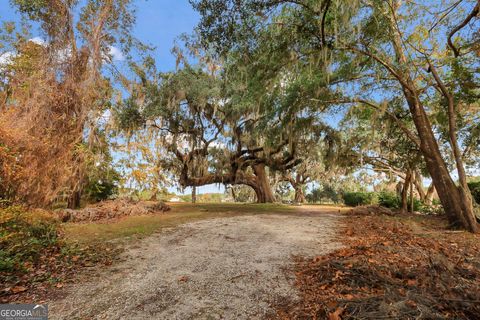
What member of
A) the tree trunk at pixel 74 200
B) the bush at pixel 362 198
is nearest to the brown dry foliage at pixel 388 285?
the tree trunk at pixel 74 200

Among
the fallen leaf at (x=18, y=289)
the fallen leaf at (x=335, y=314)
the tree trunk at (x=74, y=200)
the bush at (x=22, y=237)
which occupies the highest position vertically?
the tree trunk at (x=74, y=200)

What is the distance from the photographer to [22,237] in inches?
183

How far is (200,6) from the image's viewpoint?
17.9 feet

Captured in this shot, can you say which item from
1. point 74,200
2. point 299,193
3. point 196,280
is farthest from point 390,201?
point 74,200

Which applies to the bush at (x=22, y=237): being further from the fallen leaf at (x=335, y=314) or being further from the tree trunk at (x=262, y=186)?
the tree trunk at (x=262, y=186)

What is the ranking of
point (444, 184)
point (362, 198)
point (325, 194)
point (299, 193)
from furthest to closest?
point (325, 194) < point (299, 193) < point (362, 198) < point (444, 184)

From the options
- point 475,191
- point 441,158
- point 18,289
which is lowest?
point 18,289

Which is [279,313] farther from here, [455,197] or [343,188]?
[343,188]

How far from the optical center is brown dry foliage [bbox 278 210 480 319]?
2033 mm

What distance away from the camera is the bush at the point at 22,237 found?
3.83m

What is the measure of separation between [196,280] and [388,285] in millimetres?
2228

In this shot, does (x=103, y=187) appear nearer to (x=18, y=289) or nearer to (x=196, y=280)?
(x=18, y=289)

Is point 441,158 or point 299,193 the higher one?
point 441,158

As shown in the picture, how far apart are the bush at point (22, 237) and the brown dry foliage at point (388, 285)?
4.01 metres
